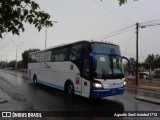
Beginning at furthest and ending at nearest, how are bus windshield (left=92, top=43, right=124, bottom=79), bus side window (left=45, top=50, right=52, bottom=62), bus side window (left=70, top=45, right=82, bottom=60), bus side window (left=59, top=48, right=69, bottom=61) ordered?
bus side window (left=45, top=50, right=52, bottom=62) → bus side window (left=59, top=48, right=69, bottom=61) → bus side window (left=70, top=45, right=82, bottom=60) → bus windshield (left=92, top=43, right=124, bottom=79)

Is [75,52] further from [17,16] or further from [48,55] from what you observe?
[17,16]

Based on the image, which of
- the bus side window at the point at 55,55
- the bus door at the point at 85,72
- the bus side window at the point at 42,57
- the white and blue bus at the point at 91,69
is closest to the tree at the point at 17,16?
the white and blue bus at the point at 91,69

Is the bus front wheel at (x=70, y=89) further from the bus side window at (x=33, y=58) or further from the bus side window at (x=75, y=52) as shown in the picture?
the bus side window at (x=33, y=58)

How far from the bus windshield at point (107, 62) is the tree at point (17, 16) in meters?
7.12

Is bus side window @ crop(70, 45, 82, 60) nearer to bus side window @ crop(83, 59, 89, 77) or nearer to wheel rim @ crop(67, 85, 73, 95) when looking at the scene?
bus side window @ crop(83, 59, 89, 77)

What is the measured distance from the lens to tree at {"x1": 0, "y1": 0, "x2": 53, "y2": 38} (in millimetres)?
4113

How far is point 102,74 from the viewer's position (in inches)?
446

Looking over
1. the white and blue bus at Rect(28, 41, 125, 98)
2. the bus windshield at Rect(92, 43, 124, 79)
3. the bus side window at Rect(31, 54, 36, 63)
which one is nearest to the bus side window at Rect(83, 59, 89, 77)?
the white and blue bus at Rect(28, 41, 125, 98)

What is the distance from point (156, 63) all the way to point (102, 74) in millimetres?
90671

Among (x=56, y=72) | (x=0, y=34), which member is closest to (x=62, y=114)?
(x=0, y=34)

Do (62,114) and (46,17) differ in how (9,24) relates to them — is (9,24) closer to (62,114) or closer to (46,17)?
(46,17)

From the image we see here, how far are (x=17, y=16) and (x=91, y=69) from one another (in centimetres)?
747

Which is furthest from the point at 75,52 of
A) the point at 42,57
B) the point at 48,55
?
the point at 42,57

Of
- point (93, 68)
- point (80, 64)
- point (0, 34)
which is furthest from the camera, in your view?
point (80, 64)
